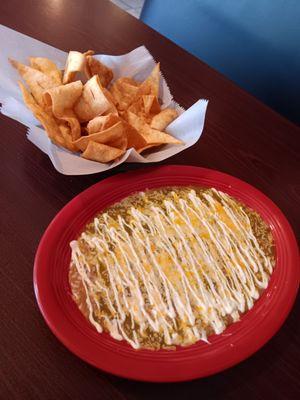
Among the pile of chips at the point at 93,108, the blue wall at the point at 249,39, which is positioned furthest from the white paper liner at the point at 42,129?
the blue wall at the point at 249,39

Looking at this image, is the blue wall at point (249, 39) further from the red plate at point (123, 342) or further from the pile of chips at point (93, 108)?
the red plate at point (123, 342)

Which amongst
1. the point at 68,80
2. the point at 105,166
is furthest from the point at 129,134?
the point at 68,80

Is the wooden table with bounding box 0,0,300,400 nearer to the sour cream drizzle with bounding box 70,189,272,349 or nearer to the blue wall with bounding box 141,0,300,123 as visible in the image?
the sour cream drizzle with bounding box 70,189,272,349

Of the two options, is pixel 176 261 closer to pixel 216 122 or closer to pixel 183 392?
pixel 183 392

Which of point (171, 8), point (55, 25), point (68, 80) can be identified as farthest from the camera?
point (171, 8)

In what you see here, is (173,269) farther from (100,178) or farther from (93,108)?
(93,108)

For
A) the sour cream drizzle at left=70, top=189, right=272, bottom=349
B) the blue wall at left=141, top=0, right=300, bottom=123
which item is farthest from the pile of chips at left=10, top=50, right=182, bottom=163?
the blue wall at left=141, top=0, right=300, bottom=123

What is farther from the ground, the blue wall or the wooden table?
the blue wall
